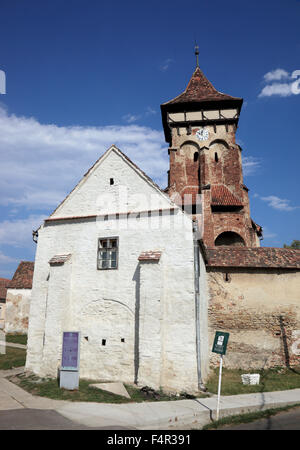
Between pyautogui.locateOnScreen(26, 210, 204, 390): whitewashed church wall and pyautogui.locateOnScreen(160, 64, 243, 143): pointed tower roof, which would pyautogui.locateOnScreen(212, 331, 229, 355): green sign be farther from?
pyautogui.locateOnScreen(160, 64, 243, 143): pointed tower roof

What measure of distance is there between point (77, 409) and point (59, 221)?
25.9 ft

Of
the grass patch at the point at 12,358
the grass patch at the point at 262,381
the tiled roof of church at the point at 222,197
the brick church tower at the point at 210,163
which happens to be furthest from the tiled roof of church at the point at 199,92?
the grass patch at the point at 12,358

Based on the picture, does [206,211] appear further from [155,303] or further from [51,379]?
[51,379]

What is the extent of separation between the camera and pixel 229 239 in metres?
24.6

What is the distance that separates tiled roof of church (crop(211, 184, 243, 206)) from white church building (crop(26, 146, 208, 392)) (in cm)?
1266

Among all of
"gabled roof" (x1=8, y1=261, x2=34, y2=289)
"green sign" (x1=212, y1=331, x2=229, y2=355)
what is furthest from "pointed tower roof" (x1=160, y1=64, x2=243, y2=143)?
"green sign" (x1=212, y1=331, x2=229, y2=355)

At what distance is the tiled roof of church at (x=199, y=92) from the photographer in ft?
96.1

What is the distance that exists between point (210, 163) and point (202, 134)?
2.99 meters

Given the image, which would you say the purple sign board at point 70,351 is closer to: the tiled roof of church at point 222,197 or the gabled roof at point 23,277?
the tiled roof of church at point 222,197

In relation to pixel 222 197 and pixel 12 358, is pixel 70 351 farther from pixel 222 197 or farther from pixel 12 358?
pixel 222 197

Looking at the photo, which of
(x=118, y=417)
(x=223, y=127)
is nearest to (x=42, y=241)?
(x=118, y=417)

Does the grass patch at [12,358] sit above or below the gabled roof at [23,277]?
below

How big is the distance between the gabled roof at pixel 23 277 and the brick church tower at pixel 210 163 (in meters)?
15.8

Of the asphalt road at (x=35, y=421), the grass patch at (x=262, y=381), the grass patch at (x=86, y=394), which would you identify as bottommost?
the grass patch at (x=262, y=381)
